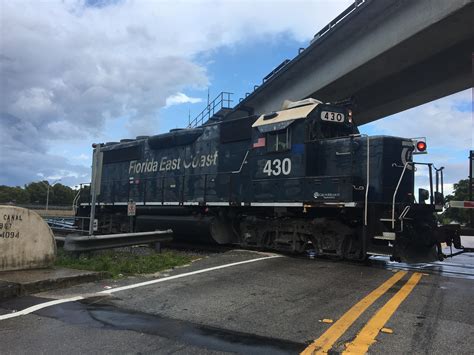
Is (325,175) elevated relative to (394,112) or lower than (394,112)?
lower

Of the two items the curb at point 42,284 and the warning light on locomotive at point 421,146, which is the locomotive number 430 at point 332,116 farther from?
the curb at point 42,284

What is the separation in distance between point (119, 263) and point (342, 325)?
19.1 ft

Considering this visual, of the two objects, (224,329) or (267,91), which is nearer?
(224,329)

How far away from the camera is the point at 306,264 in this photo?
10.4m

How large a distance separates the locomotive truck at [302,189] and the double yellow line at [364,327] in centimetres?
277

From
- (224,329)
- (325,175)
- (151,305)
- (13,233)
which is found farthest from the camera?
(325,175)

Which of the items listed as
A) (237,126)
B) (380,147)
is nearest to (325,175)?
(380,147)

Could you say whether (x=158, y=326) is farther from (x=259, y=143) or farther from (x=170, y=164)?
(x=170, y=164)

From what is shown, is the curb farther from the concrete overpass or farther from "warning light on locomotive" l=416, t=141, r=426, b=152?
the concrete overpass

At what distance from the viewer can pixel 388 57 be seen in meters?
17.7

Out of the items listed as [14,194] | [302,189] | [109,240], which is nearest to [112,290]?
[109,240]

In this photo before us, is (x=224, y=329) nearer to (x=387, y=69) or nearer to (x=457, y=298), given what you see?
(x=457, y=298)

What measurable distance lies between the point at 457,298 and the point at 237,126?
28.0ft

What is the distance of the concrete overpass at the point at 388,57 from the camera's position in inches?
591
